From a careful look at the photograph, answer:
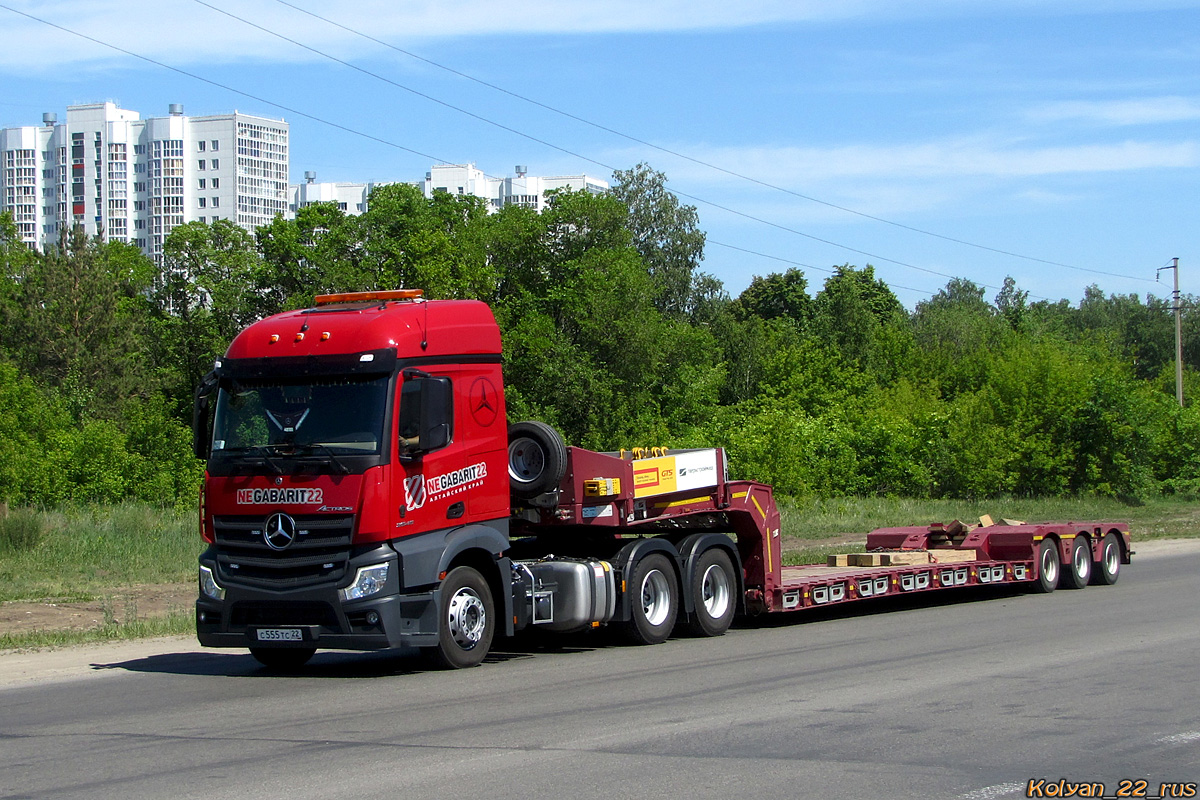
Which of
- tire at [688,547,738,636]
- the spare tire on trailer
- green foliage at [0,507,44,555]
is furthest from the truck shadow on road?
green foliage at [0,507,44,555]

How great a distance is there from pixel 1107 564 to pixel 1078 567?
844 mm

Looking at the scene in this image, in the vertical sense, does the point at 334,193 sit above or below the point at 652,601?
above

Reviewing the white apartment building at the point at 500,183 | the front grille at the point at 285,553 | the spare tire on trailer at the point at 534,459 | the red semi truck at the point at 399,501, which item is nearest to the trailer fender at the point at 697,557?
the red semi truck at the point at 399,501

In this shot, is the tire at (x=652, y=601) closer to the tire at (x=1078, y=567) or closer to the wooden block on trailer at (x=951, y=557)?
the wooden block on trailer at (x=951, y=557)

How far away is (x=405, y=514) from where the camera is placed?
1162 centimetres

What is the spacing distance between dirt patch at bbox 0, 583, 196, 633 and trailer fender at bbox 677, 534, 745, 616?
25.6 feet

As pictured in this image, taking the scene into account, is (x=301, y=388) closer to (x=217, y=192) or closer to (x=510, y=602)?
(x=510, y=602)

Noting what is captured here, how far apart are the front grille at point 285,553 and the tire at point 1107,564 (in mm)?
13700

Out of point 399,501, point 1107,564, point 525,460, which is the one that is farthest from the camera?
point 1107,564

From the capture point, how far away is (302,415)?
11766mm

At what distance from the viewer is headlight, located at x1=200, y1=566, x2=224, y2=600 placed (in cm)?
1197

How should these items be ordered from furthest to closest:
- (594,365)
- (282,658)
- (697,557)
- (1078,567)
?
(594,365), (1078,567), (697,557), (282,658)

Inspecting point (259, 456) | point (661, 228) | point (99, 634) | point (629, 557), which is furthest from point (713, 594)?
point (661, 228)

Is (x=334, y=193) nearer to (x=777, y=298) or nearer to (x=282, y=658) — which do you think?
(x=777, y=298)
